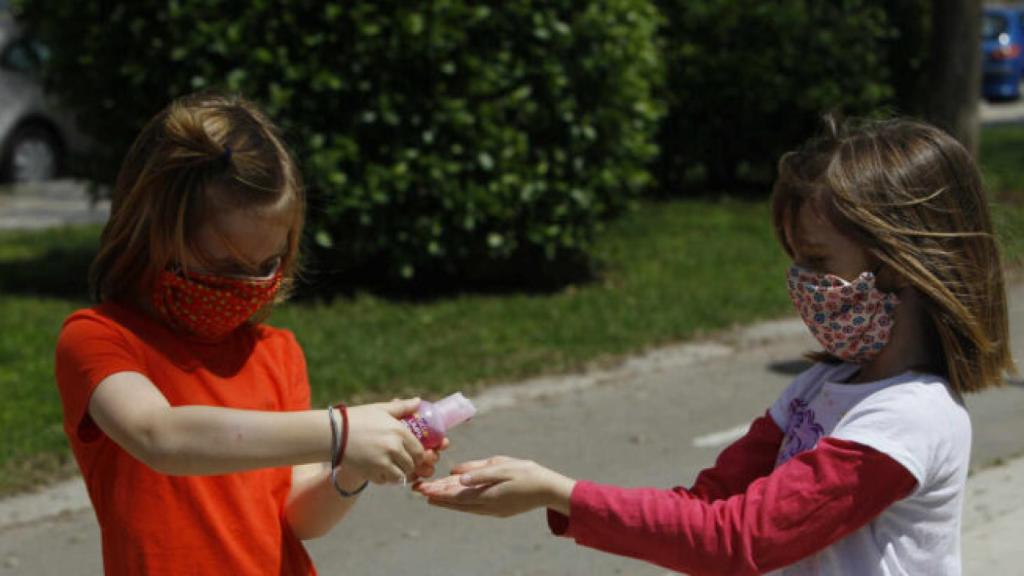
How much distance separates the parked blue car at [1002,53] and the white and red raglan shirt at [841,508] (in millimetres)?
25667

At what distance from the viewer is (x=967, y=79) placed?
1262 centimetres

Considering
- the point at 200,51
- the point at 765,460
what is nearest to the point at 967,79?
the point at 200,51

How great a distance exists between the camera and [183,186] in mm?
2266

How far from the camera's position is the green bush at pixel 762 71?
43.3 ft

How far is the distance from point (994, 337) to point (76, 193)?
14.4 metres

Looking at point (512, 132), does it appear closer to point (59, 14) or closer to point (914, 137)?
point (59, 14)

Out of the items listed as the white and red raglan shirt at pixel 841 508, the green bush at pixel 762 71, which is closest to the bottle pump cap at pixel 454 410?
the white and red raglan shirt at pixel 841 508

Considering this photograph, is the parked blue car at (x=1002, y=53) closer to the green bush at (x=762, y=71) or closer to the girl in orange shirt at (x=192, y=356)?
the green bush at (x=762, y=71)

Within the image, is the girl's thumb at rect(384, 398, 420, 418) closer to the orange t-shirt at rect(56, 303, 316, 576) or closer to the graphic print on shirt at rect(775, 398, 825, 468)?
the orange t-shirt at rect(56, 303, 316, 576)

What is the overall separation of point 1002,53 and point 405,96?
21.5 metres

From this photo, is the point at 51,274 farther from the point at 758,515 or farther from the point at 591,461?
the point at 758,515

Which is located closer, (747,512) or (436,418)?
(747,512)

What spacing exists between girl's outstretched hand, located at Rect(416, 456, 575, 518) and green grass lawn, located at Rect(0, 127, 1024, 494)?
3535mm

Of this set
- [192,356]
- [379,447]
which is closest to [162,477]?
[192,356]
